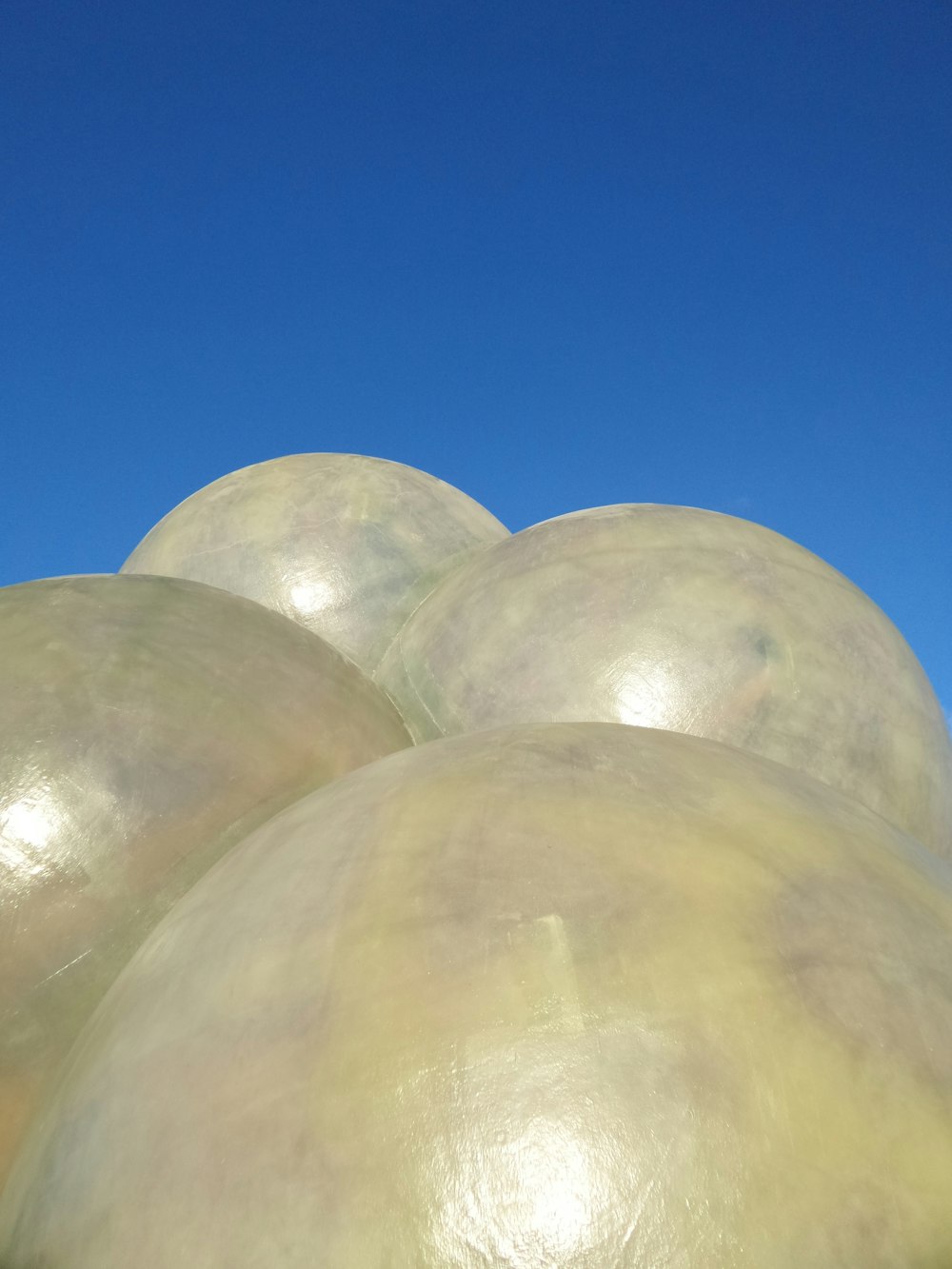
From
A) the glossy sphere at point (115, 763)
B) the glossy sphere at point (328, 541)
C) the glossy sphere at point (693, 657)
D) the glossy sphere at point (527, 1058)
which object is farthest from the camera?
the glossy sphere at point (328, 541)

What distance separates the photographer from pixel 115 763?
8.51 ft

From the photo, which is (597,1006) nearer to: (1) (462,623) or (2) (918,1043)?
(2) (918,1043)

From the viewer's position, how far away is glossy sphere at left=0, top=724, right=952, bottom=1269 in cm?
158

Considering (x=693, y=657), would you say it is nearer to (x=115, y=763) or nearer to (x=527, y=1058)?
(x=115, y=763)

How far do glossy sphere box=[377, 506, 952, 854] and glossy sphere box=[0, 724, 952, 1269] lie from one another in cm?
144

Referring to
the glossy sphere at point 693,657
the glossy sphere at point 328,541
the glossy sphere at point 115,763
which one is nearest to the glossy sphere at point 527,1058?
the glossy sphere at point 115,763

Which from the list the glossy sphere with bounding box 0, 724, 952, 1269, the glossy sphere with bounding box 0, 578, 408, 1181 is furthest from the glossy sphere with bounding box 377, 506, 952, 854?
the glossy sphere with bounding box 0, 724, 952, 1269

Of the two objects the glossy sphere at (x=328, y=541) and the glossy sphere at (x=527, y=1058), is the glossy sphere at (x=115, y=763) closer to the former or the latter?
the glossy sphere at (x=527, y=1058)

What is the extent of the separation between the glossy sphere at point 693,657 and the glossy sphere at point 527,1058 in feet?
4.72

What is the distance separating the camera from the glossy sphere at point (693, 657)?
359 centimetres

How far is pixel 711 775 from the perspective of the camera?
2.26 meters

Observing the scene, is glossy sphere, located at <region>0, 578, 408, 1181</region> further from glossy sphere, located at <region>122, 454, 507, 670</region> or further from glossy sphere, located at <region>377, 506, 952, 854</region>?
glossy sphere, located at <region>122, 454, 507, 670</region>

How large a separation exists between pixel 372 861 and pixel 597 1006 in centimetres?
50

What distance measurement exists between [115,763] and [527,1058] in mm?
1331
